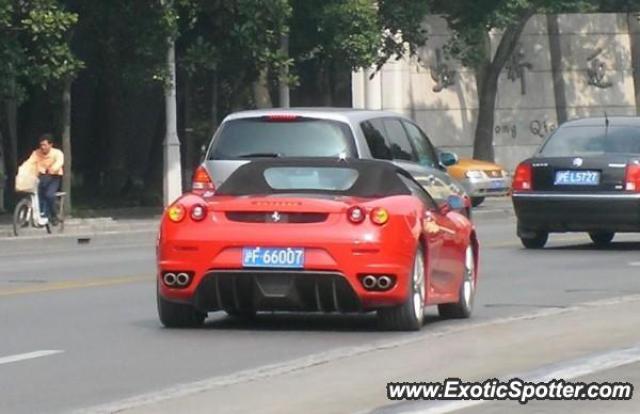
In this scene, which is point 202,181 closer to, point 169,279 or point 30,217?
point 169,279

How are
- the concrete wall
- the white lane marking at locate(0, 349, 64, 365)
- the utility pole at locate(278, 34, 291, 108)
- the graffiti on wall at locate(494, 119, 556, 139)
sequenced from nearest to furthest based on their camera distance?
the white lane marking at locate(0, 349, 64, 365), the utility pole at locate(278, 34, 291, 108), the concrete wall, the graffiti on wall at locate(494, 119, 556, 139)

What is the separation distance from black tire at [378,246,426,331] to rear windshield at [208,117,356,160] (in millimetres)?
5482

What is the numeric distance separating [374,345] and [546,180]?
38.2 feet

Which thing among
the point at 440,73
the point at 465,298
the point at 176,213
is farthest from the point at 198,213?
the point at 440,73

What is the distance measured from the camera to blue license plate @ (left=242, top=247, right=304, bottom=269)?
13.8 m

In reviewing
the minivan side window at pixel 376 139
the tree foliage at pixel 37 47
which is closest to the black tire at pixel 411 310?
the minivan side window at pixel 376 139

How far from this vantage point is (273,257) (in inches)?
546

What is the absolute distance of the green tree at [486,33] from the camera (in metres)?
43.5

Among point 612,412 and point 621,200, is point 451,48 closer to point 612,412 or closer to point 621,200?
point 621,200

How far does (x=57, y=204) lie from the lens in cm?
3291

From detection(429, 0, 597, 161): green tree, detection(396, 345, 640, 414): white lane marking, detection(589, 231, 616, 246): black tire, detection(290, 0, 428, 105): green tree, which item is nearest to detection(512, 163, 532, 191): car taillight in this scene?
detection(589, 231, 616, 246): black tire

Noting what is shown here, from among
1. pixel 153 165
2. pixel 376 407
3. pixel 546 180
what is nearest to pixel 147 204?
pixel 153 165

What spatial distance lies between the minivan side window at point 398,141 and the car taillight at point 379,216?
684 centimetres

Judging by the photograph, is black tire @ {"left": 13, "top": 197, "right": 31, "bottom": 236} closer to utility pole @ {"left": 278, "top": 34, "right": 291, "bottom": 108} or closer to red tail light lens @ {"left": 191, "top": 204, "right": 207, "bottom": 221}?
utility pole @ {"left": 278, "top": 34, "right": 291, "bottom": 108}
